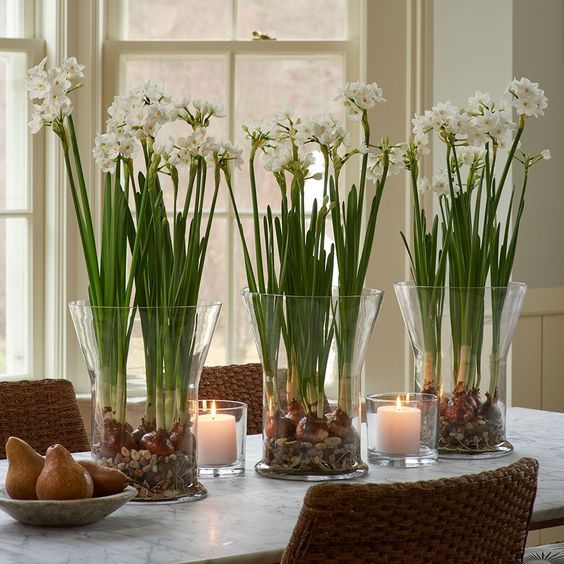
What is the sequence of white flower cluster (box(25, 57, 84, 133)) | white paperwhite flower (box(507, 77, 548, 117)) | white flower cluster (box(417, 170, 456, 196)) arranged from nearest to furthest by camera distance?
white flower cluster (box(25, 57, 84, 133)) < white paperwhite flower (box(507, 77, 548, 117)) < white flower cluster (box(417, 170, 456, 196))

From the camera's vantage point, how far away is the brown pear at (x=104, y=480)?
1.40 meters

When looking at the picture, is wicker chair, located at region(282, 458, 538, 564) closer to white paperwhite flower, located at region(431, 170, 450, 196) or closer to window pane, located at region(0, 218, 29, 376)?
white paperwhite flower, located at region(431, 170, 450, 196)

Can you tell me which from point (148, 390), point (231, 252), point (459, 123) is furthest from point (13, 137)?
point (148, 390)

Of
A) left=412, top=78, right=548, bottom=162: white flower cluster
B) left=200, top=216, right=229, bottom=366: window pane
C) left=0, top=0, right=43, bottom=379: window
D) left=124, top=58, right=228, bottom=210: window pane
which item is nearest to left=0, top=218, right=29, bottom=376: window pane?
left=0, top=0, right=43, bottom=379: window

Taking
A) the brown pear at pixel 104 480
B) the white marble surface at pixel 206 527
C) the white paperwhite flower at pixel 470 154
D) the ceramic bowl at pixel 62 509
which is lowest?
the white marble surface at pixel 206 527

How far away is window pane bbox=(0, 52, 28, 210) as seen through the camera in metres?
3.15

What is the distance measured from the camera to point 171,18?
3.22 meters

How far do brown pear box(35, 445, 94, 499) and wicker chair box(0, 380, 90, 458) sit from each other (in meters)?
0.66

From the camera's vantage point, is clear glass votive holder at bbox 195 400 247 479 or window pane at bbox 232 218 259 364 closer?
clear glass votive holder at bbox 195 400 247 479

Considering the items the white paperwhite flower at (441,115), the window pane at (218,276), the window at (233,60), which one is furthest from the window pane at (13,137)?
the white paperwhite flower at (441,115)

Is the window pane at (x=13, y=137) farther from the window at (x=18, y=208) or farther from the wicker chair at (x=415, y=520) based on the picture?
the wicker chair at (x=415, y=520)

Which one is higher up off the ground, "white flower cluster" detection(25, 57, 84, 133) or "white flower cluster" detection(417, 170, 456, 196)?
"white flower cluster" detection(25, 57, 84, 133)

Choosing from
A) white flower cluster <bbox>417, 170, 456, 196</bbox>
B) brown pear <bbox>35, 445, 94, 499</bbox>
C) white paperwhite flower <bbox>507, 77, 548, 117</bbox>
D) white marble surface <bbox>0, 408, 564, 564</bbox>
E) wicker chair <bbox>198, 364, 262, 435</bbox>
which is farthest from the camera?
wicker chair <bbox>198, 364, 262, 435</bbox>

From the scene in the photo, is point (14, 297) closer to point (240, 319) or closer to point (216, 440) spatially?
point (240, 319)
